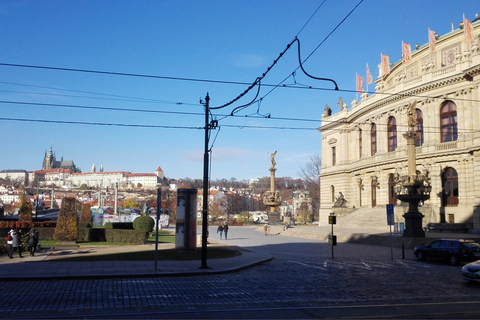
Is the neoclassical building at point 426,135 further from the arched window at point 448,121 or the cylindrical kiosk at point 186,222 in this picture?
the cylindrical kiosk at point 186,222

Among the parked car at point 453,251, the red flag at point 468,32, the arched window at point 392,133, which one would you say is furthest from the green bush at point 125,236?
the red flag at point 468,32

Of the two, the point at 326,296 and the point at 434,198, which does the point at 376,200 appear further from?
the point at 326,296

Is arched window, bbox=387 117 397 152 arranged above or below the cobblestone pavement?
above

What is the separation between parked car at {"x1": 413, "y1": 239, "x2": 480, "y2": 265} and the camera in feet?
76.9

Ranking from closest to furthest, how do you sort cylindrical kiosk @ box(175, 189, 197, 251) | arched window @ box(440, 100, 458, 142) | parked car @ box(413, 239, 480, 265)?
parked car @ box(413, 239, 480, 265), cylindrical kiosk @ box(175, 189, 197, 251), arched window @ box(440, 100, 458, 142)

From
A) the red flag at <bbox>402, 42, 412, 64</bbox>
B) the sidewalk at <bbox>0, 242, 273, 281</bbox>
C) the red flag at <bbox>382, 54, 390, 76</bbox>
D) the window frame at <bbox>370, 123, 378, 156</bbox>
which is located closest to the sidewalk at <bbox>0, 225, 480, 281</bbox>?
the sidewalk at <bbox>0, 242, 273, 281</bbox>

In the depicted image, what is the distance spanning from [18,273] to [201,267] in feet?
23.7

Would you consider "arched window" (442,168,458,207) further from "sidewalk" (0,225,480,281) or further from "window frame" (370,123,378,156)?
"sidewalk" (0,225,480,281)

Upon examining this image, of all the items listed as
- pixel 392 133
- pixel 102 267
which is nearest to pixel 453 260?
pixel 102 267

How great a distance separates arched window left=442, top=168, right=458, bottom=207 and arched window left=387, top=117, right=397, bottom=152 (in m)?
10.1

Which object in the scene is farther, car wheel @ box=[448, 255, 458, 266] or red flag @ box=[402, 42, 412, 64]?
red flag @ box=[402, 42, 412, 64]

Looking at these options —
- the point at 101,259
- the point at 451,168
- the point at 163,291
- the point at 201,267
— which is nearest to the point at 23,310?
the point at 163,291

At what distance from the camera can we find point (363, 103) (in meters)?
63.8

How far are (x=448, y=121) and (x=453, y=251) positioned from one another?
28.5m
